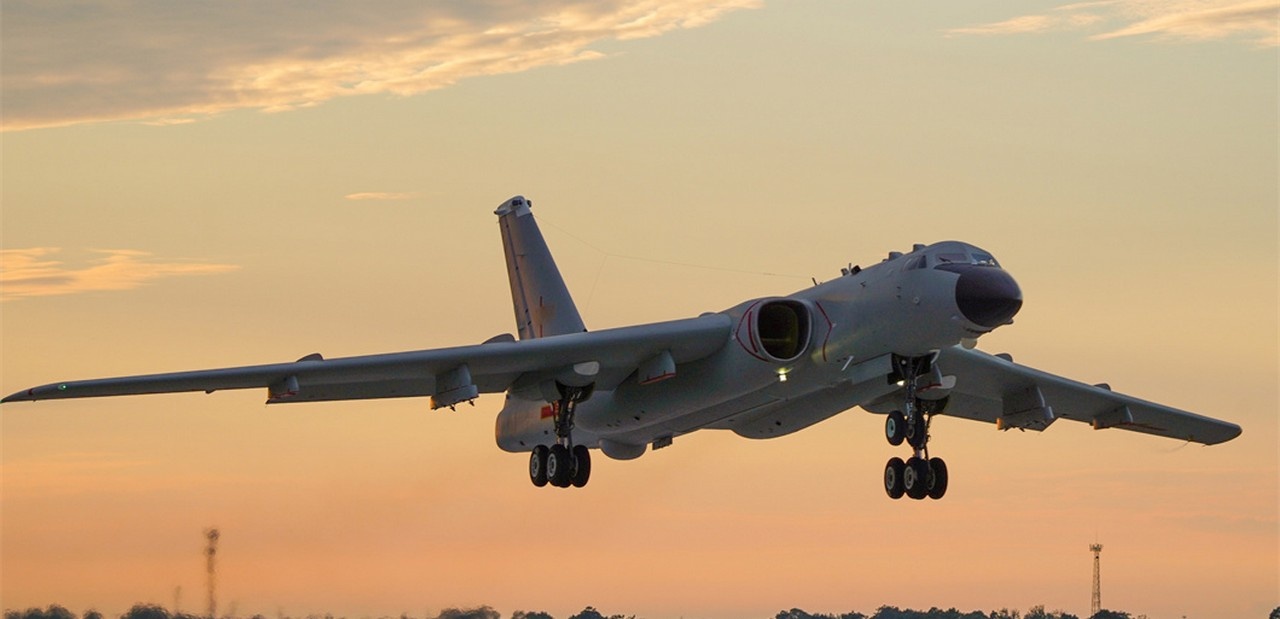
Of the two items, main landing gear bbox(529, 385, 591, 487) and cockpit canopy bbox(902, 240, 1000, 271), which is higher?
cockpit canopy bbox(902, 240, 1000, 271)

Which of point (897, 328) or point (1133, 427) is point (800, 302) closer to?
point (897, 328)

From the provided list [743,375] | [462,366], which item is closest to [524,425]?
[462,366]

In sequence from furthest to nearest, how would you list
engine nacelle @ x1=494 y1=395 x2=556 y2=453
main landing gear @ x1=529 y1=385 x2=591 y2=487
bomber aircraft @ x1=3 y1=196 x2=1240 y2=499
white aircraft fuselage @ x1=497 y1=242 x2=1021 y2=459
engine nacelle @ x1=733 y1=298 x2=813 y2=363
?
engine nacelle @ x1=494 y1=395 x2=556 y2=453 → main landing gear @ x1=529 y1=385 x2=591 y2=487 → engine nacelle @ x1=733 y1=298 x2=813 y2=363 → bomber aircraft @ x1=3 y1=196 x2=1240 y2=499 → white aircraft fuselage @ x1=497 y1=242 x2=1021 y2=459

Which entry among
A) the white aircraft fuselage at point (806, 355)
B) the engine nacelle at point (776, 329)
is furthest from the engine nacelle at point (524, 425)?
the engine nacelle at point (776, 329)

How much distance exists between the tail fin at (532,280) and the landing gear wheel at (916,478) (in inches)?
365

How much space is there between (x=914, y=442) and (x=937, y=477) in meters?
0.92

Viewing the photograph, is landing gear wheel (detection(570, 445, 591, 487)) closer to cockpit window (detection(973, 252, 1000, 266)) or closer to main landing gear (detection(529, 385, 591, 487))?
main landing gear (detection(529, 385, 591, 487))

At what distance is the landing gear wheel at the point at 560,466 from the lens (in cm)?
4428

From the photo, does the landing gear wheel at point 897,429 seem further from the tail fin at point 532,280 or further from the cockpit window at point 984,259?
the tail fin at point 532,280

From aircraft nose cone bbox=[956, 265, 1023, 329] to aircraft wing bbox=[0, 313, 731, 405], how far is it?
5471 mm

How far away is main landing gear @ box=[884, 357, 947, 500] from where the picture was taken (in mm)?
40500

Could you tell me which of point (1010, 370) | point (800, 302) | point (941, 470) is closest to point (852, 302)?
point (800, 302)

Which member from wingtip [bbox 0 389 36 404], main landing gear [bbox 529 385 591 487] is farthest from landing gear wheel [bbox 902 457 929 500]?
wingtip [bbox 0 389 36 404]

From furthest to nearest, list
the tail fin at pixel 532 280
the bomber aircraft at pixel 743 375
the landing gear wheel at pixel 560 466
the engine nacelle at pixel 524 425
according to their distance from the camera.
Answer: the tail fin at pixel 532 280 < the engine nacelle at pixel 524 425 < the landing gear wheel at pixel 560 466 < the bomber aircraft at pixel 743 375
